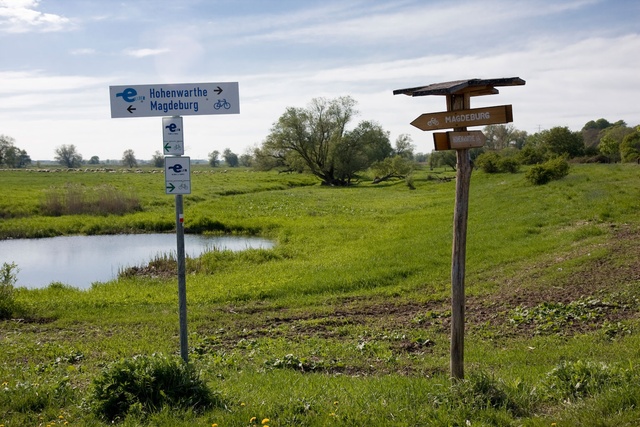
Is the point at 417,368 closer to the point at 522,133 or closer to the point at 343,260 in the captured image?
the point at 343,260

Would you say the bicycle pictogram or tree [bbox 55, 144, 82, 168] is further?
tree [bbox 55, 144, 82, 168]

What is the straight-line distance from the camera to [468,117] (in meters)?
5.57

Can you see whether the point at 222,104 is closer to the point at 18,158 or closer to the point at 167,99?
the point at 167,99

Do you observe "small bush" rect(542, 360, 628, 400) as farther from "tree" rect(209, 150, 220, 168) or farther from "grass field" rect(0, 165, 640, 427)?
"tree" rect(209, 150, 220, 168)

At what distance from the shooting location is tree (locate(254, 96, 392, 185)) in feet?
225

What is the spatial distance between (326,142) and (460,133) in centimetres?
6515

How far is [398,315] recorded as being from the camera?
10906 mm

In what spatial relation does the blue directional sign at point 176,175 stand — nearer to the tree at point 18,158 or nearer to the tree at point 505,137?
the tree at point 505,137

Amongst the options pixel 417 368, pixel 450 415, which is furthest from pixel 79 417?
pixel 417 368

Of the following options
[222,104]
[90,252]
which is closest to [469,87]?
[222,104]

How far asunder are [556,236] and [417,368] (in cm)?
1240

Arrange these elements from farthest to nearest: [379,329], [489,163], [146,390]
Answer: [489,163] → [379,329] → [146,390]

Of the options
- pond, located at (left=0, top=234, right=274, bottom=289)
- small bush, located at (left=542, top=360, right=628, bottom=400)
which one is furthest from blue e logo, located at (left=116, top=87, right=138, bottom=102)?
pond, located at (left=0, top=234, right=274, bottom=289)

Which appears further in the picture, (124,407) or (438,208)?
(438,208)
